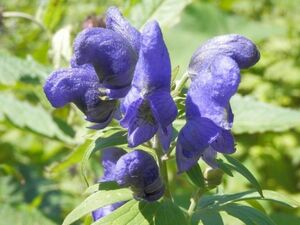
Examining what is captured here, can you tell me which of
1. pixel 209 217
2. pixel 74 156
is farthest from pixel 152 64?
pixel 74 156

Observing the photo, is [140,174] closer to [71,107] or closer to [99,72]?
[99,72]

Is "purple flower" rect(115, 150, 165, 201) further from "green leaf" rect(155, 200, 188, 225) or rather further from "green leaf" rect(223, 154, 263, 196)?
"green leaf" rect(223, 154, 263, 196)

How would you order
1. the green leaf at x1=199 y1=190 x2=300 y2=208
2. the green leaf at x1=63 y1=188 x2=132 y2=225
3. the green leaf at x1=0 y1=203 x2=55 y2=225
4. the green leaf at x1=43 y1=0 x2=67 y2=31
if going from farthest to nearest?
the green leaf at x1=43 y1=0 x2=67 y2=31, the green leaf at x1=0 y1=203 x2=55 y2=225, the green leaf at x1=199 y1=190 x2=300 y2=208, the green leaf at x1=63 y1=188 x2=132 y2=225

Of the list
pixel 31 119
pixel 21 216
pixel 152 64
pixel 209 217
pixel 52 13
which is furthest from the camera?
pixel 52 13

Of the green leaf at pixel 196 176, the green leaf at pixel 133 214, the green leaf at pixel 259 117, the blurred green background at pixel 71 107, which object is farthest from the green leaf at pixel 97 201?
the green leaf at pixel 259 117

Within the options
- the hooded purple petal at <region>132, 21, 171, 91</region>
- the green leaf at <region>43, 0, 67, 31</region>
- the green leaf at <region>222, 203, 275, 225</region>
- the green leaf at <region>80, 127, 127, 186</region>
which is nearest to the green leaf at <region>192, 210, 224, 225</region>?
the green leaf at <region>222, 203, 275, 225</region>

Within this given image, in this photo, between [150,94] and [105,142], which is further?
[105,142]

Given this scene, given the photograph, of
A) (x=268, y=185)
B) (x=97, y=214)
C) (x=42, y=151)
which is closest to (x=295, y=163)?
(x=268, y=185)
